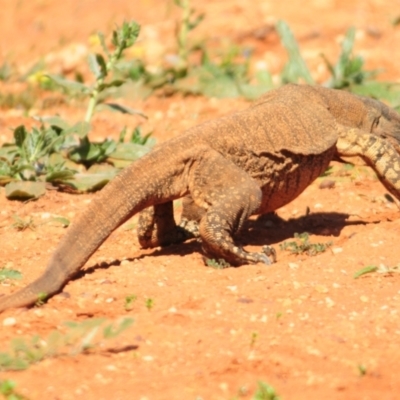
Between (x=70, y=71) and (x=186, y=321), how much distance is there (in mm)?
10513

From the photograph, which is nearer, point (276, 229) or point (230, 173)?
point (230, 173)

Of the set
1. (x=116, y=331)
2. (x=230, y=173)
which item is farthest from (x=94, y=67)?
(x=116, y=331)

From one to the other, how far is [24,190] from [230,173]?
2.48 metres

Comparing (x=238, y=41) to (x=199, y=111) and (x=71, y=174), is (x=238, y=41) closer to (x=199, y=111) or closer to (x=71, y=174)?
(x=199, y=111)

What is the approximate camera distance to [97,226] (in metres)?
7.18

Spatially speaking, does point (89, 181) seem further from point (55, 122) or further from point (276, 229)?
point (276, 229)

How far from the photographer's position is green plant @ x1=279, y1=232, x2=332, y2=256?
8078mm

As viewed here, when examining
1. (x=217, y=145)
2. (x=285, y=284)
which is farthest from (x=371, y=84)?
(x=285, y=284)

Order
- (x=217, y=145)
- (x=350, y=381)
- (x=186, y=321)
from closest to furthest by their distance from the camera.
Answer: (x=350, y=381) < (x=186, y=321) < (x=217, y=145)

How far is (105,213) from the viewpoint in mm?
7258

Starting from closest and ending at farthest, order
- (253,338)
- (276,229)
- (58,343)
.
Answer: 1. (58,343)
2. (253,338)
3. (276,229)

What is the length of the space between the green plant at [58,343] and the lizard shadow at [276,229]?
2.14 metres

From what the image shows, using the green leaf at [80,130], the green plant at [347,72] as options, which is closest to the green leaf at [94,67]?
the green leaf at [80,130]

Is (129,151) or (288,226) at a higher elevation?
(129,151)
